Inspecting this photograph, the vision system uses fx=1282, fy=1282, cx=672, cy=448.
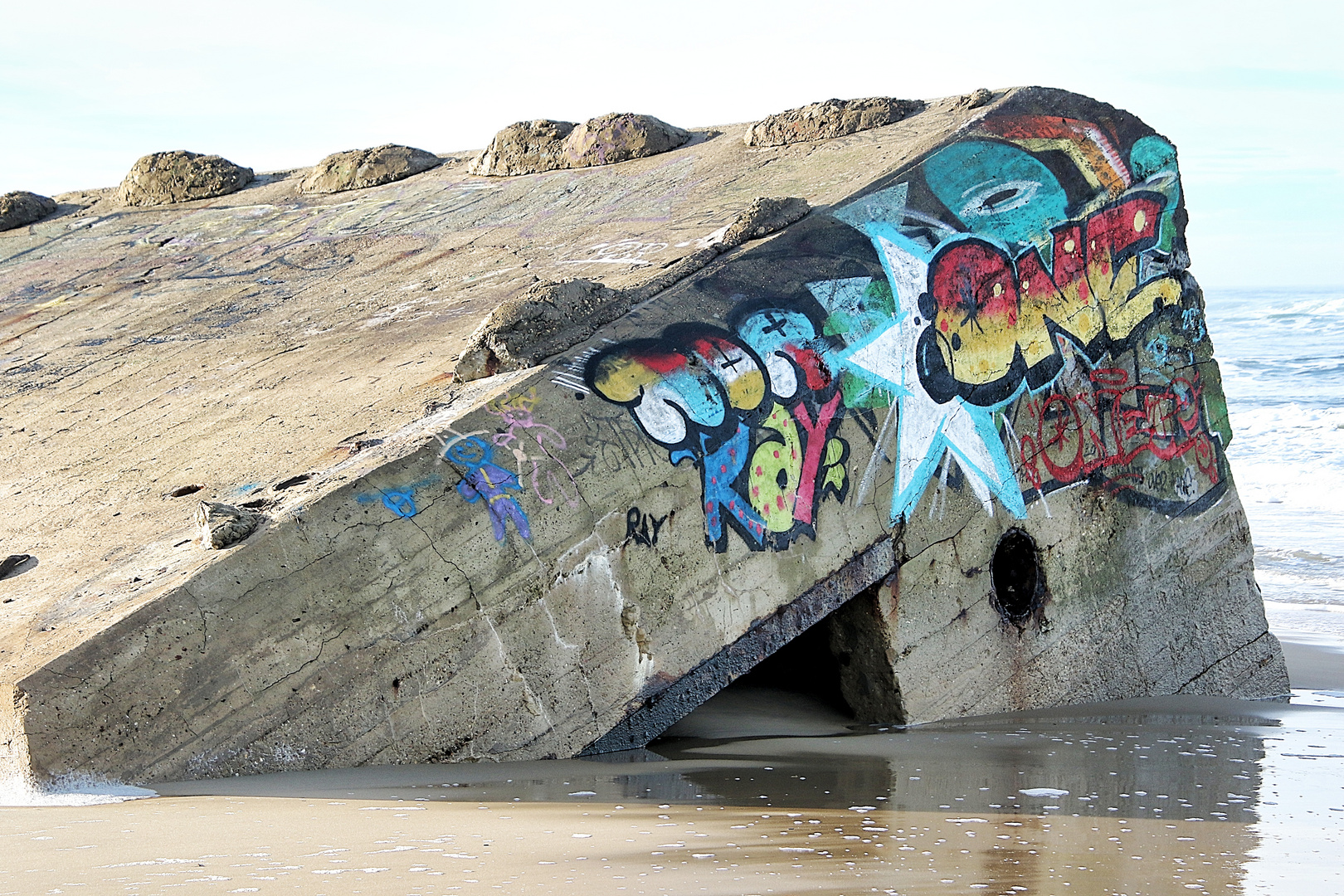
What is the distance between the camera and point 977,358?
5.05 meters

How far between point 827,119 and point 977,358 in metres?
1.93

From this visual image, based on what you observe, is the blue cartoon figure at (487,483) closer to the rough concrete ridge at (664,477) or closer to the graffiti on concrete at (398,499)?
the rough concrete ridge at (664,477)

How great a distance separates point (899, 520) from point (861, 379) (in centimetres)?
54

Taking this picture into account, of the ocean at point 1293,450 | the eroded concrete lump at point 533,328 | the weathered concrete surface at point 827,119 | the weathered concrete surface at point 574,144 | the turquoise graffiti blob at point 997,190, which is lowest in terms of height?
the ocean at point 1293,450

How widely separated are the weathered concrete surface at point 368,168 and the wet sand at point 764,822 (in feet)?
18.1

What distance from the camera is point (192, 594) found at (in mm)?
3494

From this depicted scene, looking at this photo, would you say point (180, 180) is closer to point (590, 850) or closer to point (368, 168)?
point (368, 168)

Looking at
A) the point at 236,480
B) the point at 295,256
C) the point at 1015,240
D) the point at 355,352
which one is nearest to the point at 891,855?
the point at 236,480

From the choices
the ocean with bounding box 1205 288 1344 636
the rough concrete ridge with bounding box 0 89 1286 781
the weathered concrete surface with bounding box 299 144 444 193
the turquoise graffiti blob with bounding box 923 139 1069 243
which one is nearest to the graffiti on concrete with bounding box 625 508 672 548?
the rough concrete ridge with bounding box 0 89 1286 781

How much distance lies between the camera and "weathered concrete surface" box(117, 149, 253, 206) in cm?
976

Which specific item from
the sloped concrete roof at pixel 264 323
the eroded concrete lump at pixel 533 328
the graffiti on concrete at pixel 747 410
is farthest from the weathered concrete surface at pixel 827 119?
the eroded concrete lump at pixel 533 328

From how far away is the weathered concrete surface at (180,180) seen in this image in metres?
9.76

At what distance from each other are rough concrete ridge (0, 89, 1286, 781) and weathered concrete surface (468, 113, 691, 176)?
0.68 meters

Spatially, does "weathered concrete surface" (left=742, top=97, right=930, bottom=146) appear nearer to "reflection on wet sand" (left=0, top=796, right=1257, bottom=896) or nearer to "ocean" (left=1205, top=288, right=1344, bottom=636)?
"reflection on wet sand" (left=0, top=796, right=1257, bottom=896)
